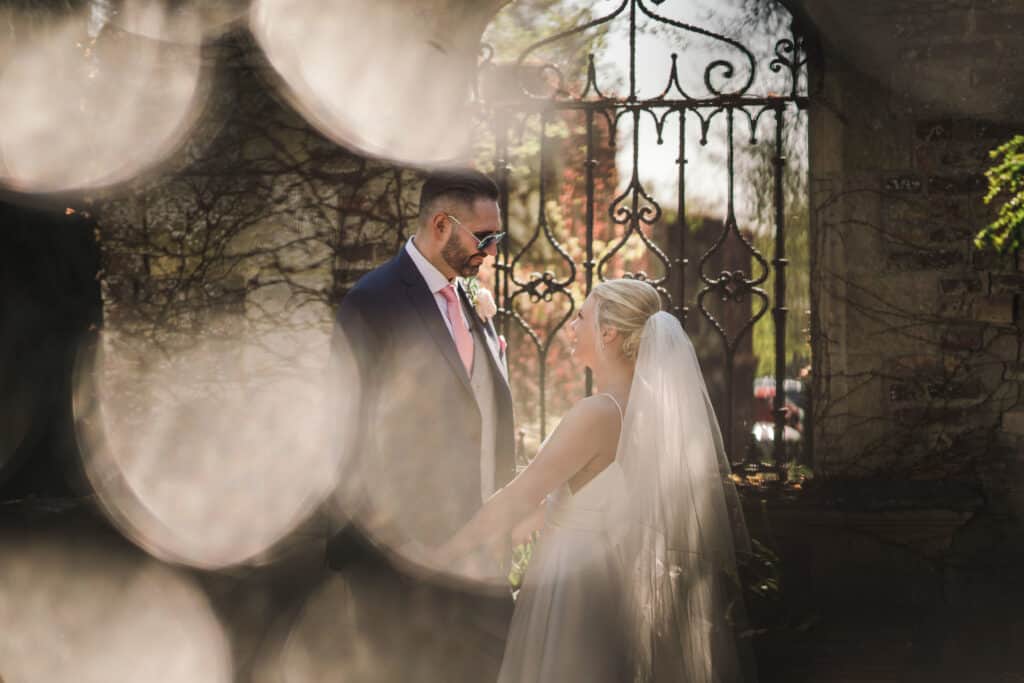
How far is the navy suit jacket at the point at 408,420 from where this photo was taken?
2.63 m

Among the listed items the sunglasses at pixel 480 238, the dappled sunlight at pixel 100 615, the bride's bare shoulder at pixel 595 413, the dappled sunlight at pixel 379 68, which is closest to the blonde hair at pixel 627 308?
the bride's bare shoulder at pixel 595 413

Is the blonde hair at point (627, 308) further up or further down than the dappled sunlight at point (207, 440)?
further up

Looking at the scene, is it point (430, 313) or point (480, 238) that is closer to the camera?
point (430, 313)

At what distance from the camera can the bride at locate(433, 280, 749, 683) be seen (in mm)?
2531

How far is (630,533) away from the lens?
8.46 ft

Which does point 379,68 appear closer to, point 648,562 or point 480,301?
point 480,301

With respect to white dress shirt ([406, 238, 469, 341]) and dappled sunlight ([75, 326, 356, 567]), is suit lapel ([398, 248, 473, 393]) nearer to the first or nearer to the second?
white dress shirt ([406, 238, 469, 341])

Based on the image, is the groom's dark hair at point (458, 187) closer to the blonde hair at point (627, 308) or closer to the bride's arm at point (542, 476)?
the blonde hair at point (627, 308)

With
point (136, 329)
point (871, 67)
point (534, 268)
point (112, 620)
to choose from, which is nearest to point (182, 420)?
point (136, 329)

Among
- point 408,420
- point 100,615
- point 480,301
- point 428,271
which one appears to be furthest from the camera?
point 100,615

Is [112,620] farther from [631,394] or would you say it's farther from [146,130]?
[631,394]

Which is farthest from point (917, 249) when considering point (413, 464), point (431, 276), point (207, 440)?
point (207, 440)

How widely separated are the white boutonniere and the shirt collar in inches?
7.4

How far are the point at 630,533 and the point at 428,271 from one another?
41.9 inches
